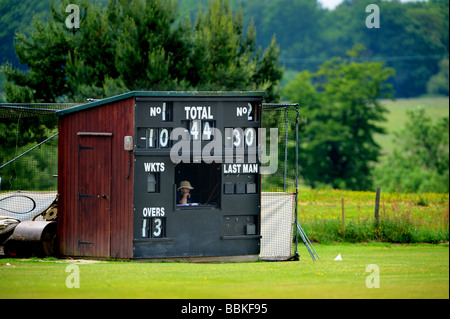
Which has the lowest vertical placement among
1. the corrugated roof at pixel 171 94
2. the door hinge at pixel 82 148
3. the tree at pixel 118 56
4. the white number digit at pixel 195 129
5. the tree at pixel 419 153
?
the tree at pixel 419 153

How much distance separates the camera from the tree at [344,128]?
226ft

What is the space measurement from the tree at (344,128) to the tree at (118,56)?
1110 inches

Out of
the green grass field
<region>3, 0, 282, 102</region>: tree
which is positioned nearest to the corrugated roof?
the green grass field

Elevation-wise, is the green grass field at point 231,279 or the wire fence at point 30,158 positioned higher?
the wire fence at point 30,158

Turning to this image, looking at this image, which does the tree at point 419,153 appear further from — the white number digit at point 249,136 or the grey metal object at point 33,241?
the grey metal object at point 33,241

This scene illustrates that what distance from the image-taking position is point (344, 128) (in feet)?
229

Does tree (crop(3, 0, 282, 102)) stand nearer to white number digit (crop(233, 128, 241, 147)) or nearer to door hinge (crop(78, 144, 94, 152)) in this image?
door hinge (crop(78, 144, 94, 152))

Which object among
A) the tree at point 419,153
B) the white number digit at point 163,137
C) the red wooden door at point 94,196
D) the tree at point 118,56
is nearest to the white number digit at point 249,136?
the white number digit at point 163,137

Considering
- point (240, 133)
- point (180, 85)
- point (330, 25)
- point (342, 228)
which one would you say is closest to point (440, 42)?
point (330, 25)

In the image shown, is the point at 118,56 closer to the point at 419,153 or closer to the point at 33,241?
the point at 33,241

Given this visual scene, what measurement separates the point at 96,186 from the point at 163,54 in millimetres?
22146

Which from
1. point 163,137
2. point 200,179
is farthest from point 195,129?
point 200,179

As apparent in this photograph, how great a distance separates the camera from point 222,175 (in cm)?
1523

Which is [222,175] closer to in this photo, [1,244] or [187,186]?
[187,186]
